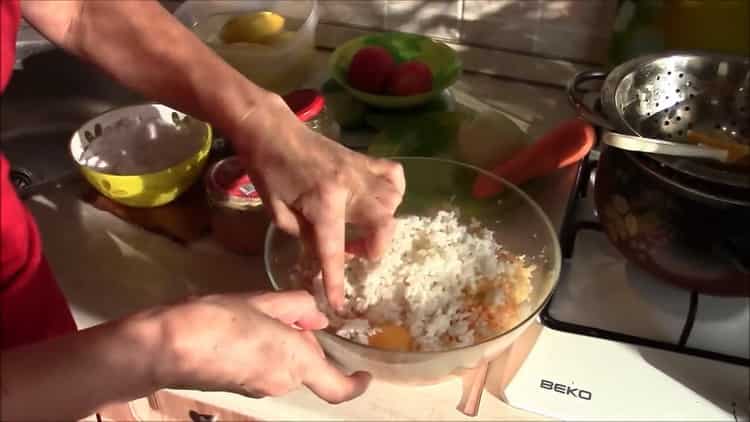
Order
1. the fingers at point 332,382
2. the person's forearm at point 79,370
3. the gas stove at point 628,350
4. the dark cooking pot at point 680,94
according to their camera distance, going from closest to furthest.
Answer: the person's forearm at point 79,370
the fingers at point 332,382
the gas stove at point 628,350
the dark cooking pot at point 680,94

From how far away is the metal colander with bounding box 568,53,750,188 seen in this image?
0.78 m

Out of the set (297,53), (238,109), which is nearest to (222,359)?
(238,109)

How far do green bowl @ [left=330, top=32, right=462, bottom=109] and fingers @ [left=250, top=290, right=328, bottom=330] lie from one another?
0.38 meters

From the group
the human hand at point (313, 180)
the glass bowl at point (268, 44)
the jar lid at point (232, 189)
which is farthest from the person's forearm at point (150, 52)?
the glass bowl at point (268, 44)

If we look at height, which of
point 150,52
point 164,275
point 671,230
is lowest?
point 164,275

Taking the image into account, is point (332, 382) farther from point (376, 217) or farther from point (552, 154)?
point (552, 154)

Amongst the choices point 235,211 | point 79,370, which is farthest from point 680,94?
point 79,370

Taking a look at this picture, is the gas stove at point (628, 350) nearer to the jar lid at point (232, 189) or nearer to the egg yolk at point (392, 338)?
the egg yolk at point (392, 338)

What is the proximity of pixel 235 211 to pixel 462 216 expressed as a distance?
23cm

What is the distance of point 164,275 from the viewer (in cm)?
78

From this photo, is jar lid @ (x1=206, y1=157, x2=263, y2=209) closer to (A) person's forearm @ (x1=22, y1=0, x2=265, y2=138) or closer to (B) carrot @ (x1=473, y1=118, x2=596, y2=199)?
(A) person's forearm @ (x1=22, y1=0, x2=265, y2=138)

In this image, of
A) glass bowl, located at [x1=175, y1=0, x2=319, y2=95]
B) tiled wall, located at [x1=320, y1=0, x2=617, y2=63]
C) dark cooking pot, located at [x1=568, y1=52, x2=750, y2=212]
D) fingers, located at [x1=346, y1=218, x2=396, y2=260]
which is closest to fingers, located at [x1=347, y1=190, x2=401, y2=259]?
fingers, located at [x1=346, y1=218, x2=396, y2=260]

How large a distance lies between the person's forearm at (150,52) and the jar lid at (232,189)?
0.13 meters

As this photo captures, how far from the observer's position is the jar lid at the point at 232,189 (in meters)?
0.77
